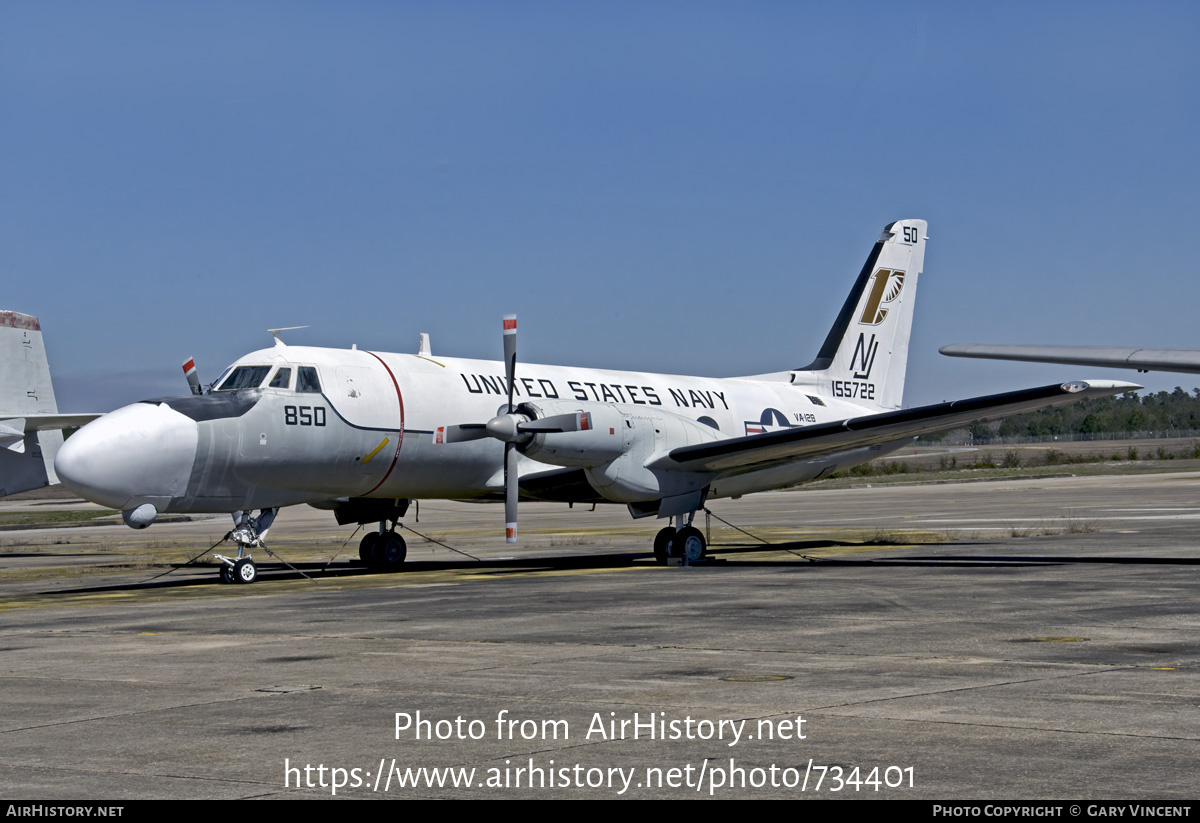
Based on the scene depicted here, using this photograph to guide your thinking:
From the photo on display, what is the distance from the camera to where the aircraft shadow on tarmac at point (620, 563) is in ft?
66.6

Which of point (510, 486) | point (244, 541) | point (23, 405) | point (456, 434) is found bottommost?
point (244, 541)

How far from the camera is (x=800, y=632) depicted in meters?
11.9

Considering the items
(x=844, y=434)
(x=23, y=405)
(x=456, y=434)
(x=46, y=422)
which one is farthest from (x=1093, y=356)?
(x=23, y=405)

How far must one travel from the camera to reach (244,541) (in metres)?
20.5

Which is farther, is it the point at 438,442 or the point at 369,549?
the point at 369,549

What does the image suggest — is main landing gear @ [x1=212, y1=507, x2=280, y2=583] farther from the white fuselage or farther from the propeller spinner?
the propeller spinner

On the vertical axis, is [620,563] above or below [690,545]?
below

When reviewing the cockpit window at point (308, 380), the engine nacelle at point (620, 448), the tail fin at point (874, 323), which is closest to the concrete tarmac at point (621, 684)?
the engine nacelle at point (620, 448)

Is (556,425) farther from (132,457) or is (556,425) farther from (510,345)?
(132,457)

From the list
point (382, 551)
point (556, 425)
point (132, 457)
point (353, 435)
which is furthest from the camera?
point (382, 551)

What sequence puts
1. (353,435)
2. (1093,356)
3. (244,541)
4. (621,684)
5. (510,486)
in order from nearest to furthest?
(621,684)
(1093,356)
(244,541)
(353,435)
(510,486)

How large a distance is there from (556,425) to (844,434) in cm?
531

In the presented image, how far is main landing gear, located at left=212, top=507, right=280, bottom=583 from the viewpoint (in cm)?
2008
